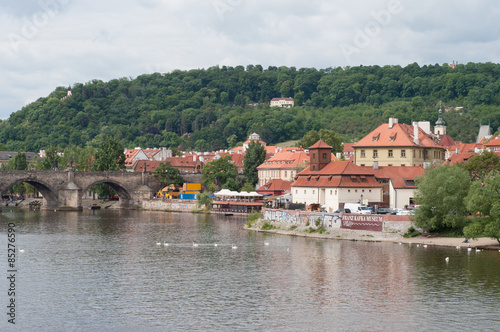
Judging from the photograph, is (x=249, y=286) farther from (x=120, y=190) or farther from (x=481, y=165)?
(x=120, y=190)

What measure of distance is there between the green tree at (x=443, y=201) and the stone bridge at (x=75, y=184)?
268 feet

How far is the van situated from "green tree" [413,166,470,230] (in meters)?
6.70

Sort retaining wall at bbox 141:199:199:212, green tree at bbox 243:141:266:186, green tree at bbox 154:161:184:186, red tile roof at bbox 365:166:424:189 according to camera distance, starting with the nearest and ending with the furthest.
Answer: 1. red tile roof at bbox 365:166:424:189
2. retaining wall at bbox 141:199:199:212
3. green tree at bbox 243:141:266:186
4. green tree at bbox 154:161:184:186

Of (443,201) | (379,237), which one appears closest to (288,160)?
(379,237)

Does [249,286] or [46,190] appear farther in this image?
[46,190]

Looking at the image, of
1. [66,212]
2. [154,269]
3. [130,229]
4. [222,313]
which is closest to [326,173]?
[130,229]

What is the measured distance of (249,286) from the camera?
47438 mm

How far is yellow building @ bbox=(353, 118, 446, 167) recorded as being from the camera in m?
92.6

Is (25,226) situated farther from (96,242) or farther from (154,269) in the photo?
(154,269)

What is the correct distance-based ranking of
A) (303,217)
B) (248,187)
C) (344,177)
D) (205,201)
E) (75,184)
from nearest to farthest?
1. (303,217)
2. (344,177)
3. (205,201)
4. (248,187)
5. (75,184)

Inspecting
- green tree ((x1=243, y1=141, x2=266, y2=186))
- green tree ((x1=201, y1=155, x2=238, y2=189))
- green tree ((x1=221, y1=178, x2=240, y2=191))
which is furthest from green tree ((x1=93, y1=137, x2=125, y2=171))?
green tree ((x1=243, y1=141, x2=266, y2=186))

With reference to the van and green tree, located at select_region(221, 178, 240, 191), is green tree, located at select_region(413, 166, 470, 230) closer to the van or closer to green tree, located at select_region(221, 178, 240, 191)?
the van

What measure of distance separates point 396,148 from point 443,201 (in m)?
28.0

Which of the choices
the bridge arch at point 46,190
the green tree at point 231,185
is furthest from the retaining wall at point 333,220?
the bridge arch at point 46,190
